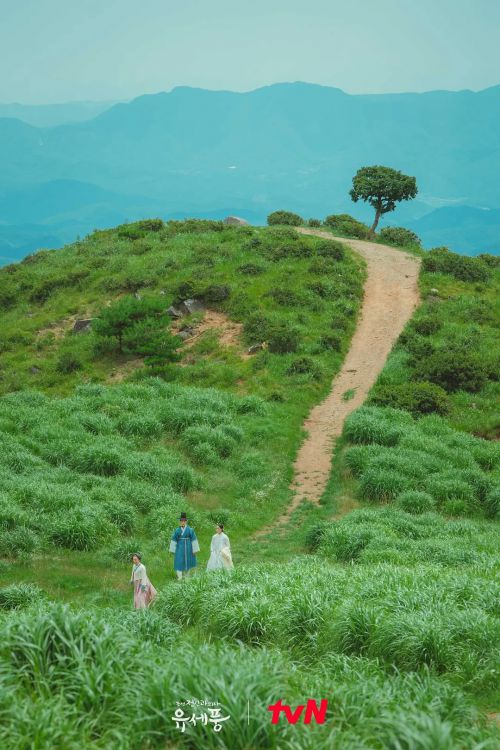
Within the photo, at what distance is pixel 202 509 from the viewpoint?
70.3 feet

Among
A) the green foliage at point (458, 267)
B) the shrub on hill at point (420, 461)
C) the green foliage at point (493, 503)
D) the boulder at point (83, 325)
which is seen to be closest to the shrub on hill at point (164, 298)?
the boulder at point (83, 325)

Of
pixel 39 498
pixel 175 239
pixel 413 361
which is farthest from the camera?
pixel 175 239

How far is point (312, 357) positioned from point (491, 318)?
1184 centimetres

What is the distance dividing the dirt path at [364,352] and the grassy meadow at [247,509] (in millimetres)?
660

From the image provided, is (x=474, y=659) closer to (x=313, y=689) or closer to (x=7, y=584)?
(x=313, y=689)

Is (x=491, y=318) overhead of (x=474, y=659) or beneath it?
overhead

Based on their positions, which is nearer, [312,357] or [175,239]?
[312,357]

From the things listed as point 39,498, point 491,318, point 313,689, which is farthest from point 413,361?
point 313,689

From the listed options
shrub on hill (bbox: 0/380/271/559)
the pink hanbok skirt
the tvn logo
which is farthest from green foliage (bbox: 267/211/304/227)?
the tvn logo

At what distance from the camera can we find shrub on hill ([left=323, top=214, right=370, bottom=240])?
5931 cm

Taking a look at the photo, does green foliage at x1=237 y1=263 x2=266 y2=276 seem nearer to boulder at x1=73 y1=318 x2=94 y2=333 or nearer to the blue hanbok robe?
boulder at x1=73 y1=318 x2=94 y2=333

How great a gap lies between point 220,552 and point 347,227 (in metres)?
48.9

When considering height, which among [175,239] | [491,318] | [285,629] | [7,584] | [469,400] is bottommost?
[7,584]

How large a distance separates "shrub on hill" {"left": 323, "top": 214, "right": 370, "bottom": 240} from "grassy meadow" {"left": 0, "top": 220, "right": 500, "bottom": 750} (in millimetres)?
9047
